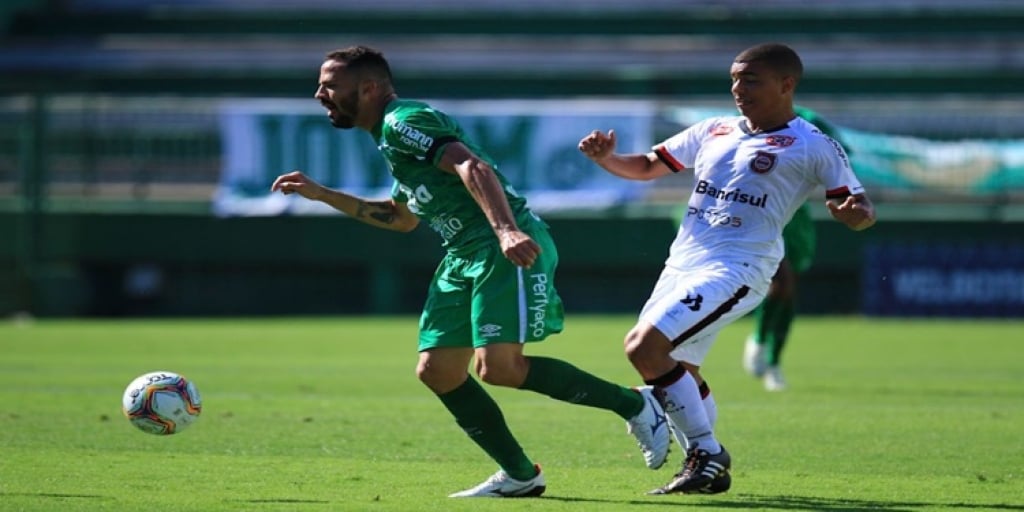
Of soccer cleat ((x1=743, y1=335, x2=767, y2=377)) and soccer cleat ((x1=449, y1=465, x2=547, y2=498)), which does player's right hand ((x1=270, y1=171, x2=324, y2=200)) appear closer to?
soccer cleat ((x1=449, y1=465, x2=547, y2=498))

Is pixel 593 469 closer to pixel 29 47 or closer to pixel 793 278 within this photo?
pixel 793 278

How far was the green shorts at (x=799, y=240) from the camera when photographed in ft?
42.5

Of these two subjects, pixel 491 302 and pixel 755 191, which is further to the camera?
pixel 755 191

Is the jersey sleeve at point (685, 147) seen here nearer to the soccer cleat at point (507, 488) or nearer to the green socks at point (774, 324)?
the soccer cleat at point (507, 488)

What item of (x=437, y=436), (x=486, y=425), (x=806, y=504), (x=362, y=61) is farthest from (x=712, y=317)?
(x=437, y=436)

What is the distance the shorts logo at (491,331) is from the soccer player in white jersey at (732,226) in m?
0.61

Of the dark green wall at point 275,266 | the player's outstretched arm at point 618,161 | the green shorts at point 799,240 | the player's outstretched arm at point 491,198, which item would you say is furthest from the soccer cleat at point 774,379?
the dark green wall at point 275,266

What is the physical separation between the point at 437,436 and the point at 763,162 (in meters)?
3.26

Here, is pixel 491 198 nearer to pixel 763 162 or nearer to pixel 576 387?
pixel 576 387

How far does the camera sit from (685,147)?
7.80 m

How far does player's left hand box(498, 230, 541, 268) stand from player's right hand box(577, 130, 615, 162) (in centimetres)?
130

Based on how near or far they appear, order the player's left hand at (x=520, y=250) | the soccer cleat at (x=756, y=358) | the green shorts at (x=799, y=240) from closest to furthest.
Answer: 1. the player's left hand at (x=520, y=250)
2. the green shorts at (x=799, y=240)
3. the soccer cleat at (x=756, y=358)

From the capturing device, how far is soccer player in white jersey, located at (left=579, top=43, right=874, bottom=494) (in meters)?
7.26

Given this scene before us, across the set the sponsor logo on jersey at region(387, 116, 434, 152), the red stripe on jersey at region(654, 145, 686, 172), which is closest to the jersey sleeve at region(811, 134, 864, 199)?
the red stripe on jersey at region(654, 145, 686, 172)
